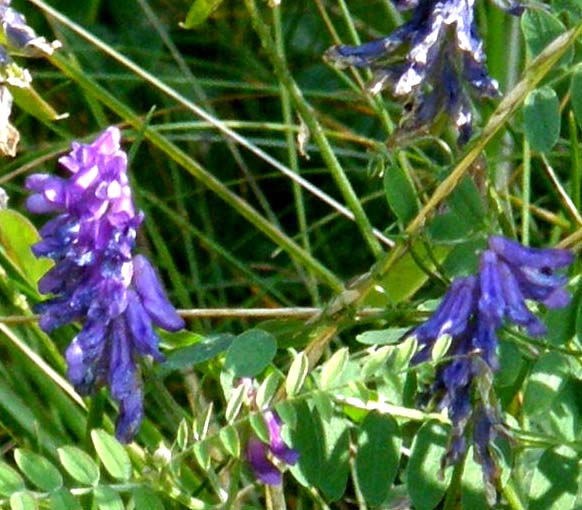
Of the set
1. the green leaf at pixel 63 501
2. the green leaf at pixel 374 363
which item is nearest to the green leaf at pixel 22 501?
the green leaf at pixel 63 501

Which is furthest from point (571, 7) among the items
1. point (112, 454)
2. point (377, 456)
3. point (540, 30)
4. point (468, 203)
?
point (112, 454)

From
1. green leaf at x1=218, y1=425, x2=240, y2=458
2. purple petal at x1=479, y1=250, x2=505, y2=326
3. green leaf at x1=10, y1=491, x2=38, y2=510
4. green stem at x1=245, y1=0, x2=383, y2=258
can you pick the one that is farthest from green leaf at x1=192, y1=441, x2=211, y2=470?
green stem at x1=245, y1=0, x2=383, y2=258

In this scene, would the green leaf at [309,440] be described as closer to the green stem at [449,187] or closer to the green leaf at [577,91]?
the green stem at [449,187]

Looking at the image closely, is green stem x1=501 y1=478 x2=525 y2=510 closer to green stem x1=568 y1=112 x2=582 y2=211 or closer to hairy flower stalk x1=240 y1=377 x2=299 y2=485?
hairy flower stalk x1=240 y1=377 x2=299 y2=485

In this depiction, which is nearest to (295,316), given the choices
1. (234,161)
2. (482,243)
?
(482,243)

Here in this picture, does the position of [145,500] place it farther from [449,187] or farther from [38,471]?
[449,187]
